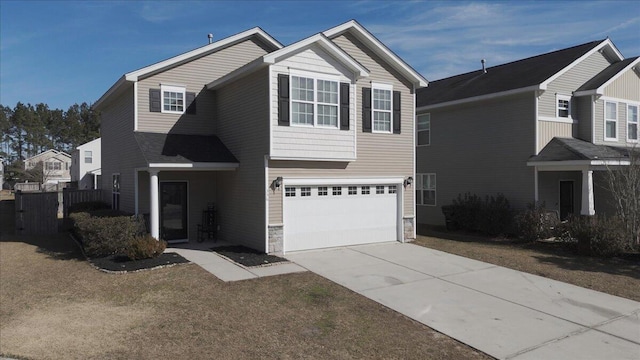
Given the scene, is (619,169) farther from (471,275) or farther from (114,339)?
(114,339)

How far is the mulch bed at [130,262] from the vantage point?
431 inches

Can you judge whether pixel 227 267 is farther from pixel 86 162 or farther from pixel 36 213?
pixel 86 162

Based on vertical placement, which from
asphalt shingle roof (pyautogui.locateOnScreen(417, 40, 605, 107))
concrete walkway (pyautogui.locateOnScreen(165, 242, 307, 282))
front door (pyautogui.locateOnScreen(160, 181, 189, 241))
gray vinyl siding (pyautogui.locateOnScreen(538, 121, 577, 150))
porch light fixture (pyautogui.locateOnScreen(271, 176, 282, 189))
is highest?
asphalt shingle roof (pyautogui.locateOnScreen(417, 40, 605, 107))

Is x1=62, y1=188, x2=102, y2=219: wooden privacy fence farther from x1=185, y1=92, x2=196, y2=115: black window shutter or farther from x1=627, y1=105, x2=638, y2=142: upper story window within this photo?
x1=627, y1=105, x2=638, y2=142: upper story window

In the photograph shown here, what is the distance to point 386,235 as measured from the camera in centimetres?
1509

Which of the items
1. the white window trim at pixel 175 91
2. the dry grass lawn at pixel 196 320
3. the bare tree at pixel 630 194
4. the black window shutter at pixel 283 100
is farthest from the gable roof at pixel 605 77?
the white window trim at pixel 175 91

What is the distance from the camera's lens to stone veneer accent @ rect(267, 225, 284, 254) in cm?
1253

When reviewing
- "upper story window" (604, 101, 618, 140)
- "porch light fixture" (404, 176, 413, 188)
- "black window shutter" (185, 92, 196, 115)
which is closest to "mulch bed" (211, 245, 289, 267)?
"black window shutter" (185, 92, 196, 115)

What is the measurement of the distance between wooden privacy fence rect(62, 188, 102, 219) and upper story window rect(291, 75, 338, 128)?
12.4 metres

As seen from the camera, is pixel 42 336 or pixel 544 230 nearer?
pixel 42 336

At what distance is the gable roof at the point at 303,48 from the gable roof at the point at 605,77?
10.5 metres

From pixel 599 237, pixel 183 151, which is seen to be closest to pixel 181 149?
pixel 183 151

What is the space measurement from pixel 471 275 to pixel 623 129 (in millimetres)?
13317

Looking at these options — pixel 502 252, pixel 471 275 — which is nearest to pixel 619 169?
pixel 502 252
